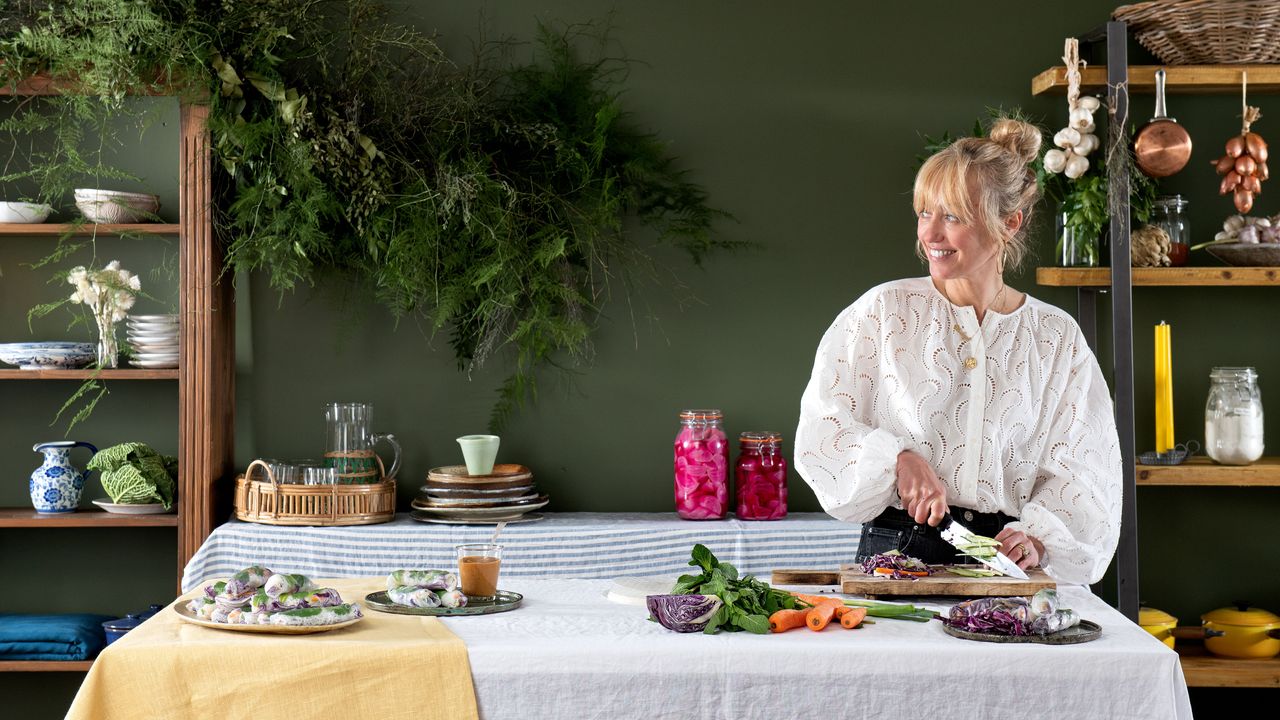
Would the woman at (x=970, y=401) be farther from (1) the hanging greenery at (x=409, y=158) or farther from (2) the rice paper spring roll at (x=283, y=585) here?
(1) the hanging greenery at (x=409, y=158)

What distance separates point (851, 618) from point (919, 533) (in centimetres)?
54

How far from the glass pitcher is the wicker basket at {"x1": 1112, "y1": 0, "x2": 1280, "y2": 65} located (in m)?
2.36

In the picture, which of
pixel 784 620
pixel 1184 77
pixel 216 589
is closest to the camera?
pixel 784 620

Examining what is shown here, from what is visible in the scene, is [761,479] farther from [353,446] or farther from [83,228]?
[83,228]

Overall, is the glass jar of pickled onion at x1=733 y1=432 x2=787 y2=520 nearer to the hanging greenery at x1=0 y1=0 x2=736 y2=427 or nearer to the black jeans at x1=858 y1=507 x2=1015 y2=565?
the hanging greenery at x1=0 y1=0 x2=736 y2=427

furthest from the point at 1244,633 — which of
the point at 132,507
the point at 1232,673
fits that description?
the point at 132,507

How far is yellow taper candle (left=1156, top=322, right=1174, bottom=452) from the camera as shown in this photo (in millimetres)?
3375

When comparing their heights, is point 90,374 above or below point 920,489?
above

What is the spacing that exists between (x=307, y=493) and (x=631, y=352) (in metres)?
1.02

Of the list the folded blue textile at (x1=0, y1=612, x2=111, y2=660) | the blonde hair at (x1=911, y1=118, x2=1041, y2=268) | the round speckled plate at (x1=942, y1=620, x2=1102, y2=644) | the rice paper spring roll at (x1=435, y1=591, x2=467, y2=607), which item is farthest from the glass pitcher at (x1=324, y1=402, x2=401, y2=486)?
the round speckled plate at (x1=942, y1=620, x2=1102, y2=644)

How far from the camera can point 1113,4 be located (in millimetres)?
3564

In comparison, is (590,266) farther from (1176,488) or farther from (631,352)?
(1176,488)

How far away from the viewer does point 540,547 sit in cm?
324

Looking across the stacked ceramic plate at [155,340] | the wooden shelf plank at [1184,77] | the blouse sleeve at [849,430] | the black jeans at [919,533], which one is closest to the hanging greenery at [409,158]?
the stacked ceramic plate at [155,340]
